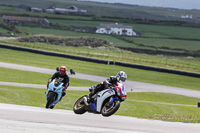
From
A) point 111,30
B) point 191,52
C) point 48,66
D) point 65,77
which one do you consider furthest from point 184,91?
point 111,30

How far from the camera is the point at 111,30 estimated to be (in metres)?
148

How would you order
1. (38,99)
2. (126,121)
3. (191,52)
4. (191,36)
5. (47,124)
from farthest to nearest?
(191,36) → (191,52) → (38,99) → (126,121) → (47,124)

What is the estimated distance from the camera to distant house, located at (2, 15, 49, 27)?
128m

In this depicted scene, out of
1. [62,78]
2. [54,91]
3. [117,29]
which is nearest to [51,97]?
[54,91]

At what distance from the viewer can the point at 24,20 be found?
130375 millimetres

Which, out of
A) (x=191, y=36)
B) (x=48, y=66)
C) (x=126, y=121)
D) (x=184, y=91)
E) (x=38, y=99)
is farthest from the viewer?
(x=191, y=36)

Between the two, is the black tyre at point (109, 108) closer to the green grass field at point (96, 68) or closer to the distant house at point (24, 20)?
the green grass field at point (96, 68)

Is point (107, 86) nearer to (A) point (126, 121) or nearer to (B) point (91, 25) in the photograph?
(A) point (126, 121)

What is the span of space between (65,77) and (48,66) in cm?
3694

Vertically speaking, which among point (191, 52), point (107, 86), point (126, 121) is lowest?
point (191, 52)

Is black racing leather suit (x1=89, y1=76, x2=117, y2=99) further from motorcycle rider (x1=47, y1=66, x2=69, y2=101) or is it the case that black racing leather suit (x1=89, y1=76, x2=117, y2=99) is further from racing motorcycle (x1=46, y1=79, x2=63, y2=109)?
motorcycle rider (x1=47, y1=66, x2=69, y2=101)

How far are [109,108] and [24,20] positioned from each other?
120 m

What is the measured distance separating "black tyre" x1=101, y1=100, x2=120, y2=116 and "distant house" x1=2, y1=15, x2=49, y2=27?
115 metres

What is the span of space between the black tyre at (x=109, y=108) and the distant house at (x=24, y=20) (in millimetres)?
115329
